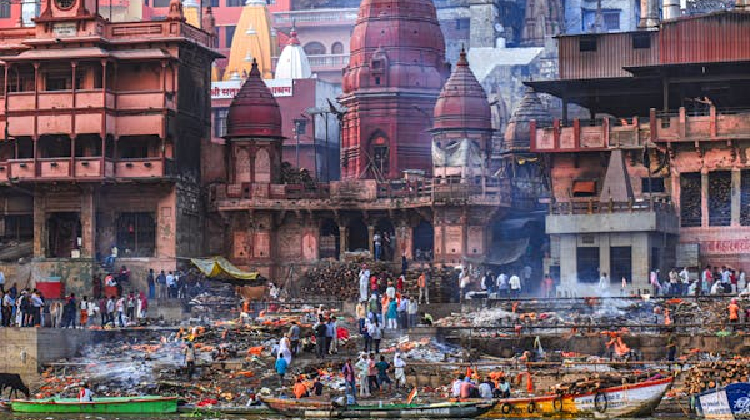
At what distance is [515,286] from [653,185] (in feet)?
22.8

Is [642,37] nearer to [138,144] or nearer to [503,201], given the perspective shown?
[503,201]

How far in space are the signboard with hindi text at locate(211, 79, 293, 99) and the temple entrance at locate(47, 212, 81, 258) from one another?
22909 millimetres

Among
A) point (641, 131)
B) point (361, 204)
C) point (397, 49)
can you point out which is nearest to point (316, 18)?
point (397, 49)

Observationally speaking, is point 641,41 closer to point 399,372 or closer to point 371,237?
point 371,237

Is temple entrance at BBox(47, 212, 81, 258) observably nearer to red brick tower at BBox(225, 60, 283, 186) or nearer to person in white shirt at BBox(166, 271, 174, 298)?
person in white shirt at BBox(166, 271, 174, 298)

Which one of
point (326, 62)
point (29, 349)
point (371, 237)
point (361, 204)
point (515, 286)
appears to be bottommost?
point (29, 349)

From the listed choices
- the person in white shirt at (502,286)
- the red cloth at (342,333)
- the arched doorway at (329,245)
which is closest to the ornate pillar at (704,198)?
the person in white shirt at (502,286)

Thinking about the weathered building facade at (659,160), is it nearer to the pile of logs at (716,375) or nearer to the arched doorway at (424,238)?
the arched doorway at (424,238)

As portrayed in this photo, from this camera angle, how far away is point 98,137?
7969 cm

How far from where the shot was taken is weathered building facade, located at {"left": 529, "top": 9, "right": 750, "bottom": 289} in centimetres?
7138

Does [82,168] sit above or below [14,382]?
above

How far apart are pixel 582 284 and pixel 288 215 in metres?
14.8

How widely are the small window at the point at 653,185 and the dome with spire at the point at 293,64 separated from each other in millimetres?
39181

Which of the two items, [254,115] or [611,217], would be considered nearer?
[611,217]
